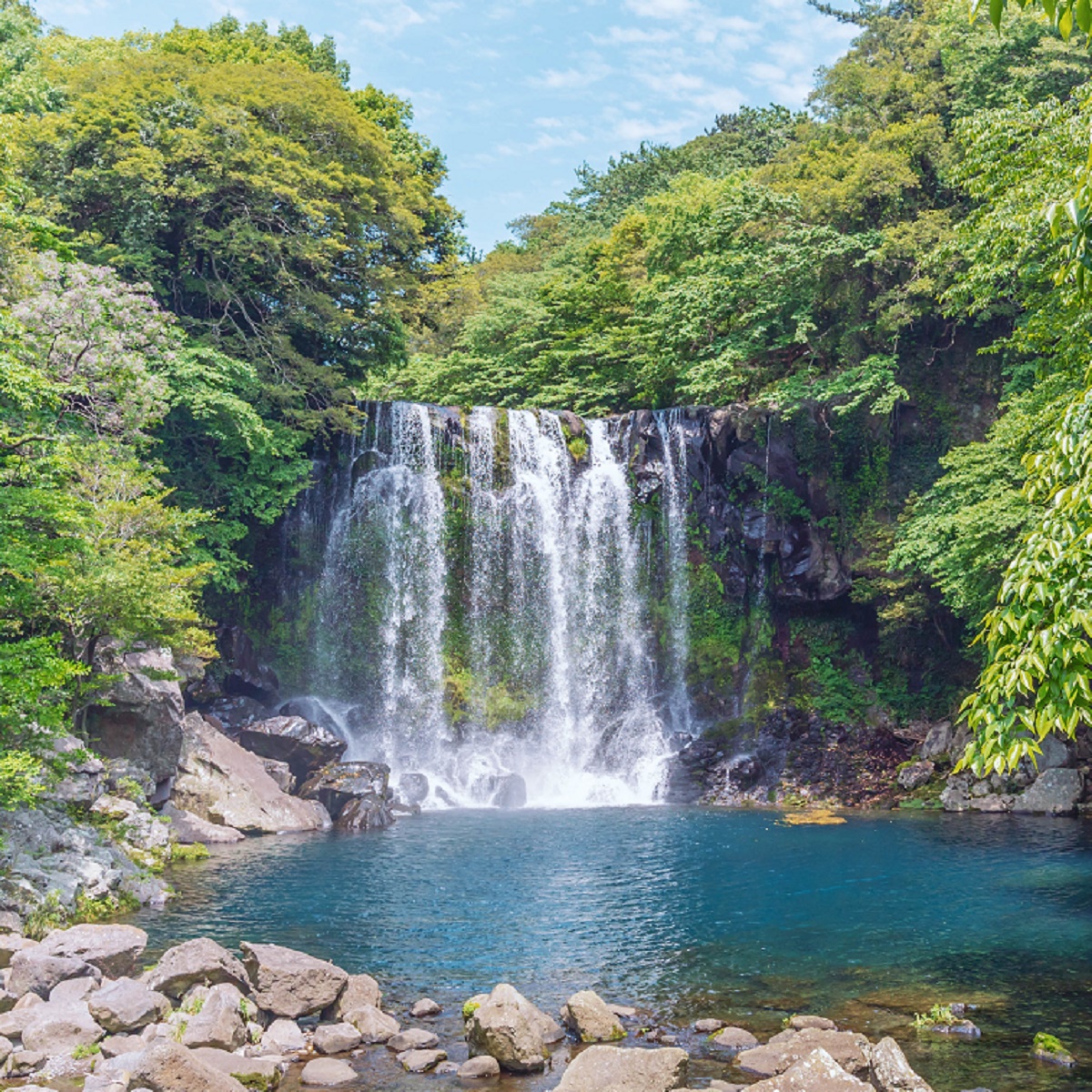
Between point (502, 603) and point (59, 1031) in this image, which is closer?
point (59, 1031)

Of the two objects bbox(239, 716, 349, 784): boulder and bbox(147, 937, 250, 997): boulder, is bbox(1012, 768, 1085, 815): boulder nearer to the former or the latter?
bbox(239, 716, 349, 784): boulder

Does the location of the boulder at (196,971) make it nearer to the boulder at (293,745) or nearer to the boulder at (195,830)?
the boulder at (195,830)

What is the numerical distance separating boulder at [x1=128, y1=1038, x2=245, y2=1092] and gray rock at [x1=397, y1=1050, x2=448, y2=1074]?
155cm

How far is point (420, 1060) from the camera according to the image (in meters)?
8.20

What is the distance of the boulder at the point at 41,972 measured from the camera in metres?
9.13

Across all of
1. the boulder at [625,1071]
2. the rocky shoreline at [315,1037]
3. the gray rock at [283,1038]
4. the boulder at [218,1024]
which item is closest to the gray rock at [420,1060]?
the rocky shoreline at [315,1037]

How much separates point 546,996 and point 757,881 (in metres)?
6.70

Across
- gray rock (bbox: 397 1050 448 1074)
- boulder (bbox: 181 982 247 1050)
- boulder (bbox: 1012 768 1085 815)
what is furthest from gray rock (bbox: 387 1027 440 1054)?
boulder (bbox: 1012 768 1085 815)

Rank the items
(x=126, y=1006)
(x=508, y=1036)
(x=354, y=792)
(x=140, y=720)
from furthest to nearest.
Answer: (x=354, y=792) < (x=140, y=720) < (x=126, y=1006) < (x=508, y=1036)

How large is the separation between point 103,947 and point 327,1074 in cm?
327

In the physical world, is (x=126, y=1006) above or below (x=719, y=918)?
above

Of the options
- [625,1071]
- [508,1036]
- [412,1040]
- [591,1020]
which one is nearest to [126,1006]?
[412,1040]

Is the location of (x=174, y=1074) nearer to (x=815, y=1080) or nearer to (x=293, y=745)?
(x=815, y=1080)

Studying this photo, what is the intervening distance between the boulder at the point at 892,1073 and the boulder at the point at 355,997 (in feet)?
15.4
